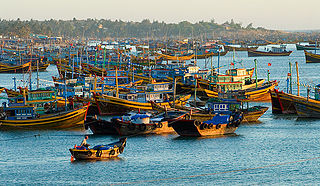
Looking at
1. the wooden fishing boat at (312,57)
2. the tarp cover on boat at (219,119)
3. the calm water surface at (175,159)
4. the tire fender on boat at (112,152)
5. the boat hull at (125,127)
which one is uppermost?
the wooden fishing boat at (312,57)

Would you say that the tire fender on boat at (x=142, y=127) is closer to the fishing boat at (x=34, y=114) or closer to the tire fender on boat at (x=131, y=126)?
the tire fender on boat at (x=131, y=126)

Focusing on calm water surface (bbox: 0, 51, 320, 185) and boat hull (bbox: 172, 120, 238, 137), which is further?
boat hull (bbox: 172, 120, 238, 137)

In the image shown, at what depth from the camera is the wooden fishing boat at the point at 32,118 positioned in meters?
63.9

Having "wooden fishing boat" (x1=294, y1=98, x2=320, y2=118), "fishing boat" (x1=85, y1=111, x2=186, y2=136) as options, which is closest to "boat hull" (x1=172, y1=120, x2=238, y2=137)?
"fishing boat" (x1=85, y1=111, x2=186, y2=136)

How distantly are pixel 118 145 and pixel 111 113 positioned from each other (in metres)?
23.8

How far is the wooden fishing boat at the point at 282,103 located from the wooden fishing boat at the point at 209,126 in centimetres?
1239

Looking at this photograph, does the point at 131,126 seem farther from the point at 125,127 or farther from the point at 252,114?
the point at 252,114

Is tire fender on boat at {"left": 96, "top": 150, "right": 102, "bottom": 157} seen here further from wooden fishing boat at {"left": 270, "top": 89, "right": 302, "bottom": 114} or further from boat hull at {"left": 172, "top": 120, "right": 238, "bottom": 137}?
wooden fishing boat at {"left": 270, "top": 89, "right": 302, "bottom": 114}

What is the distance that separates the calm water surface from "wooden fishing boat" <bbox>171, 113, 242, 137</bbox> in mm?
878

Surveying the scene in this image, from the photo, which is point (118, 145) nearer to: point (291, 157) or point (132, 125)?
point (132, 125)

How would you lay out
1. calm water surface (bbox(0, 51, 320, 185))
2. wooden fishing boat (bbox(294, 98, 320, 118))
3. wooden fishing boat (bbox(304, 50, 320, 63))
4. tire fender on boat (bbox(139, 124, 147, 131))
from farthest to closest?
wooden fishing boat (bbox(304, 50, 320, 63)) → wooden fishing boat (bbox(294, 98, 320, 118)) → tire fender on boat (bbox(139, 124, 147, 131)) → calm water surface (bbox(0, 51, 320, 185))

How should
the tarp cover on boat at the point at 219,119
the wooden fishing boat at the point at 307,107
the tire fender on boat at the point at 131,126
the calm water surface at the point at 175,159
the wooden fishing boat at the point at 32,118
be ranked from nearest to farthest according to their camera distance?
the calm water surface at the point at 175,159, the tire fender on boat at the point at 131,126, the tarp cover on boat at the point at 219,119, the wooden fishing boat at the point at 32,118, the wooden fishing boat at the point at 307,107

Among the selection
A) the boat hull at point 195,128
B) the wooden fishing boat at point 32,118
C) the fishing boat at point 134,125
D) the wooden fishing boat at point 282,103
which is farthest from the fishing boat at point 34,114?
the wooden fishing boat at point 282,103

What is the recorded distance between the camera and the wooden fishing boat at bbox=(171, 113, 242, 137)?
192 feet
